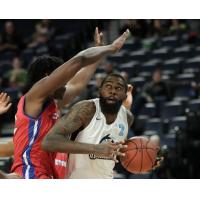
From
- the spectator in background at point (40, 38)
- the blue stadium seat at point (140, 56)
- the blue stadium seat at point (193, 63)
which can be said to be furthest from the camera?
the spectator in background at point (40, 38)

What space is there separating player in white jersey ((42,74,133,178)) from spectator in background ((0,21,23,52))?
905 centimetres

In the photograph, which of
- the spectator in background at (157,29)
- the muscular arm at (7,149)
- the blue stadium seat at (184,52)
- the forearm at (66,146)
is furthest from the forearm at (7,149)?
the spectator in background at (157,29)

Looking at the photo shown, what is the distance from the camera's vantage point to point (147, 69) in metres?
13.1

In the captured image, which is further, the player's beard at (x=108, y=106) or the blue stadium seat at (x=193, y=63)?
the blue stadium seat at (x=193, y=63)

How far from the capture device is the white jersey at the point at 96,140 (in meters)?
5.70

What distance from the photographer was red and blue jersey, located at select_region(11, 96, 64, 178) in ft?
18.2

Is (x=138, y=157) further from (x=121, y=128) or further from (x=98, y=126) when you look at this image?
(x=98, y=126)

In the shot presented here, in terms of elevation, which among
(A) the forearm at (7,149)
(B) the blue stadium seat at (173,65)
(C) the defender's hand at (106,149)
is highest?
(B) the blue stadium seat at (173,65)

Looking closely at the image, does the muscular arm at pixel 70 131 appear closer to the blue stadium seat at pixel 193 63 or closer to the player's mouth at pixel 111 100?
the player's mouth at pixel 111 100

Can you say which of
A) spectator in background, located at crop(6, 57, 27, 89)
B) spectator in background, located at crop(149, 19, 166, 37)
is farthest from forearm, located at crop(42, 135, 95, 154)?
spectator in background, located at crop(149, 19, 166, 37)

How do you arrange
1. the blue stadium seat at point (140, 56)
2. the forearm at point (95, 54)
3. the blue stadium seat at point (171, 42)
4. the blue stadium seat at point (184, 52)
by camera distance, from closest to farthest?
the forearm at point (95, 54)
the blue stadium seat at point (184, 52)
the blue stadium seat at point (140, 56)
the blue stadium seat at point (171, 42)

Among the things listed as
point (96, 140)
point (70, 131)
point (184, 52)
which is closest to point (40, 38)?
point (184, 52)

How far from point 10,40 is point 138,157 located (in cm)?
946

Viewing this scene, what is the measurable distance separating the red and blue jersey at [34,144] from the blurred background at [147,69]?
10.0 ft
